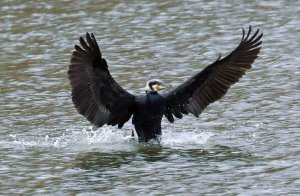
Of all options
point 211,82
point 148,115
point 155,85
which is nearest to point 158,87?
point 155,85

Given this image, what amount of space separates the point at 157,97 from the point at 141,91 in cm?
287

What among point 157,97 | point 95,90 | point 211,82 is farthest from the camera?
point 211,82

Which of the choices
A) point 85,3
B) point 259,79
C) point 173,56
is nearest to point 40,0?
point 85,3

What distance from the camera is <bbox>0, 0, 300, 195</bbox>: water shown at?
42.3 feet

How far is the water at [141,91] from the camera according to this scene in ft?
42.3

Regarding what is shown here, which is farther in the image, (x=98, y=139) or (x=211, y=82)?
(x=98, y=139)

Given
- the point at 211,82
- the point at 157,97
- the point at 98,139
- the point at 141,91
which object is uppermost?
the point at 211,82

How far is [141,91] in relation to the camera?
58.6ft

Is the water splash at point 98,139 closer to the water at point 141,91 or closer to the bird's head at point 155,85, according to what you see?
the water at point 141,91

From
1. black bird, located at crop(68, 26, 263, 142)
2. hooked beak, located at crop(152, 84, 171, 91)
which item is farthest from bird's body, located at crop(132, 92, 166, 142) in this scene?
hooked beak, located at crop(152, 84, 171, 91)

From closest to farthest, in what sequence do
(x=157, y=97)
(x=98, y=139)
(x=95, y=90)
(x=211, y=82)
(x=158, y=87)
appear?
1. (x=95, y=90)
2. (x=158, y=87)
3. (x=157, y=97)
4. (x=211, y=82)
5. (x=98, y=139)

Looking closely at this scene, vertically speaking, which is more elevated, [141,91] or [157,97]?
[157,97]

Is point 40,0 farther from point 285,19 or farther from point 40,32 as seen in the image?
point 285,19

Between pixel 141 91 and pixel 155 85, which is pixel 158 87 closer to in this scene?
pixel 155 85
